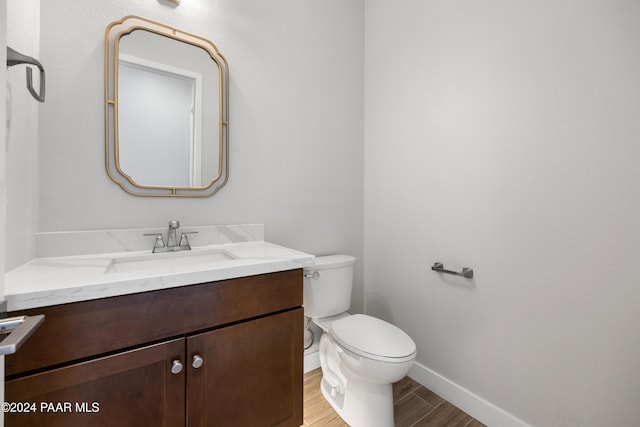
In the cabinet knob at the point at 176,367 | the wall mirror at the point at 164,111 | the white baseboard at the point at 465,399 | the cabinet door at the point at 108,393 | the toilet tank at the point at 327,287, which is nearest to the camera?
the cabinet door at the point at 108,393

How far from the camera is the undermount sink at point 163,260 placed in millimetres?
1053

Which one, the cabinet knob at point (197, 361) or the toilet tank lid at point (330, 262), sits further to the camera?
the toilet tank lid at point (330, 262)

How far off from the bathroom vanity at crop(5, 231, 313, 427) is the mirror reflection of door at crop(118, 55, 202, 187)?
0.64 metres

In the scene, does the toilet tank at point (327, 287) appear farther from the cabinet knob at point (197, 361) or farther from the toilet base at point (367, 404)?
the cabinet knob at point (197, 361)

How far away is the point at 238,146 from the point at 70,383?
116 cm

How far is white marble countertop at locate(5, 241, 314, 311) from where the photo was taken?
0.66 metres

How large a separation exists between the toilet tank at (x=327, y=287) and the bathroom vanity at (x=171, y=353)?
0.43 metres

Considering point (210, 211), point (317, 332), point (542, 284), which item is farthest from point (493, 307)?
point (210, 211)

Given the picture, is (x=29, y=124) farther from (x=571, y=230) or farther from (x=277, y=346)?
(x=571, y=230)

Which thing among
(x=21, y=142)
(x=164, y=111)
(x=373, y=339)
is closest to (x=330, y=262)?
(x=373, y=339)

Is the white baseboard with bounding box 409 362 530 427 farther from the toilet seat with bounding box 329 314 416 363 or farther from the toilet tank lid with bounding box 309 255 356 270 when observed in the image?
the toilet tank lid with bounding box 309 255 356 270

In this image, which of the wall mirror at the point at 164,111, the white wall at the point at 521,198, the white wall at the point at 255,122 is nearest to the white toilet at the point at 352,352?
the white wall at the point at 255,122

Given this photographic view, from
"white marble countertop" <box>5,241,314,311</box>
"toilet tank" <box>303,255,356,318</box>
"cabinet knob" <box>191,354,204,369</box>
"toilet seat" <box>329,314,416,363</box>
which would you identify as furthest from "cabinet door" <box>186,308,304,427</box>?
"toilet tank" <box>303,255,356,318</box>

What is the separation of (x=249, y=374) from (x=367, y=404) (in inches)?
26.4
